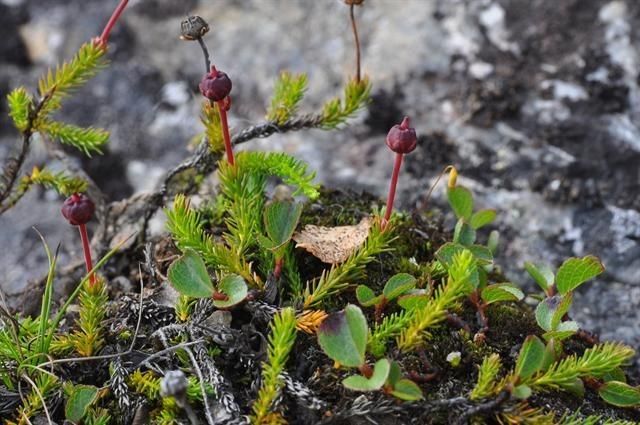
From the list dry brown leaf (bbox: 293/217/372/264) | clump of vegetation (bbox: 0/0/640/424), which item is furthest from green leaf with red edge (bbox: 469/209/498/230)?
dry brown leaf (bbox: 293/217/372/264)

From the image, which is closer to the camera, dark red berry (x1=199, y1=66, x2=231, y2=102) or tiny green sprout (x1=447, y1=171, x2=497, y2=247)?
dark red berry (x1=199, y1=66, x2=231, y2=102)

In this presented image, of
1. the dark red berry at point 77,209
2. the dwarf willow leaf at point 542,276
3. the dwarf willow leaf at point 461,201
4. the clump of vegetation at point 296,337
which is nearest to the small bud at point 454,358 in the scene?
the clump of vegetation at point 296,337

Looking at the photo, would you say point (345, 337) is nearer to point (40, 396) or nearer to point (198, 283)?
point (198, 283)

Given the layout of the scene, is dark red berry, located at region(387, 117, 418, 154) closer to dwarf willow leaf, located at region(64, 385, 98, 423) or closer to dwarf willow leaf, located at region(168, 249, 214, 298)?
dwarf willow leaf, located at region(168, 249, 214, 298)

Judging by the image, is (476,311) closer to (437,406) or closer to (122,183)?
(437,406)

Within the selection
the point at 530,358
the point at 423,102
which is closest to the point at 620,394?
the point at 530,358
